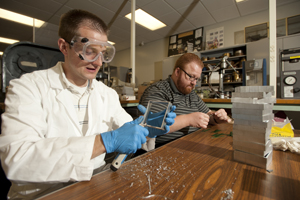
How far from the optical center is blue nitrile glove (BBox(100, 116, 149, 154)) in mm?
724

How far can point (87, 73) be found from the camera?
101 centimetres

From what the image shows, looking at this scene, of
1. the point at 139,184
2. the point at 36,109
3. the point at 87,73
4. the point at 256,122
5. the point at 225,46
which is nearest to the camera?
the point at 139,184

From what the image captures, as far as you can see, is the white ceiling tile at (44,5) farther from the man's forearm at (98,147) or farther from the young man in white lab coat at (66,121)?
the man's forearm at (98,147)

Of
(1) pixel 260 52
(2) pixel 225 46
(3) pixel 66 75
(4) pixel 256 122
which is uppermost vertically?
(2) pixel 225 46

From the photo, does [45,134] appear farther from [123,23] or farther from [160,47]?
[160,47]

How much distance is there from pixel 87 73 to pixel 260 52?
4.77m

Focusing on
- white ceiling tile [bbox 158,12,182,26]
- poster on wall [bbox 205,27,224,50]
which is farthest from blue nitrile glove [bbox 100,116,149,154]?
poster on wall [bbox 205,27,224,50]

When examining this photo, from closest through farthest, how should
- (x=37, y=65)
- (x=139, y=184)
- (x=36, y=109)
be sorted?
(x=139, y=184), (x=36, y=109), (x=37, y=65)

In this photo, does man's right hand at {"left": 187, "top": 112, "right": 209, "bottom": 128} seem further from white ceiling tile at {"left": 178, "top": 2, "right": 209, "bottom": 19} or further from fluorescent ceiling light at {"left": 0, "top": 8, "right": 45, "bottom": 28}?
fluorescent ceiling light at {"left": 0, "top": 8, "right": 45, "bottom": 28}

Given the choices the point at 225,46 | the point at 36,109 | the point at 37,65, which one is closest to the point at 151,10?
the point at 225,46

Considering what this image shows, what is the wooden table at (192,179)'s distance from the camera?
1.57 feet

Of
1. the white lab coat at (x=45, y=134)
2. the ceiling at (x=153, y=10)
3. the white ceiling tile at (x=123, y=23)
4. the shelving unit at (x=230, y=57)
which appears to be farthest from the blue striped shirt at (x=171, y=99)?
the white ceiling tile at (x=123, y=23)

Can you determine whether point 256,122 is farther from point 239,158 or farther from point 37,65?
point 37,65

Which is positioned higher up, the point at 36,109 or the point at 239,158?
the point at 36,109
